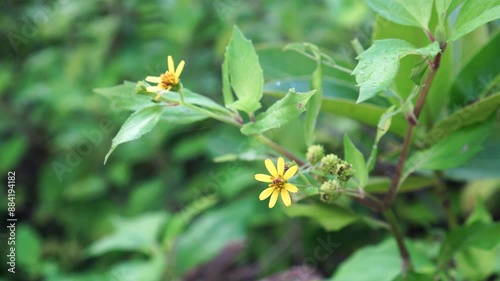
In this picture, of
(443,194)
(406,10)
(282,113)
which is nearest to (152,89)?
(282,113)

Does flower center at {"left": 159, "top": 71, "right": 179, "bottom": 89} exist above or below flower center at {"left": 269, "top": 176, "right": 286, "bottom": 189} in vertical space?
above

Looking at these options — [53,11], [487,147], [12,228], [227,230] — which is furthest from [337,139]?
[53,11]

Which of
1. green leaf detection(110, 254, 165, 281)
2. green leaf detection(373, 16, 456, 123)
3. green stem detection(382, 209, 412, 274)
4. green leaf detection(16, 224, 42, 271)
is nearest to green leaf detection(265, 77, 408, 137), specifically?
green leaf detection(373, 16, 456, 123)

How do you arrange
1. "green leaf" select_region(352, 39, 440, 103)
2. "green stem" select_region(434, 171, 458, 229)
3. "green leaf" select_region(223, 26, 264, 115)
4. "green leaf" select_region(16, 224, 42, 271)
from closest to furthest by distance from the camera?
"green leaf" select_region(352, 39, 440, 103), "green leaf" select_region(223, 26, 264, 115), "green stem" select_region(434, 171, 458, 229), "green leaf" select_region(16, 224, 42, 271)

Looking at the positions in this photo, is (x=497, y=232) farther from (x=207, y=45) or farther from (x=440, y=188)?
(x=207, y=45)

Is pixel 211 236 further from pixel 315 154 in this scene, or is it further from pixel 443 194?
pixel 315 154

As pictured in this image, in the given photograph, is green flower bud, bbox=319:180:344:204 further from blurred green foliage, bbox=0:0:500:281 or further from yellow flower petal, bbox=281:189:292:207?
blurred green foliage, bbox=0:0:500:281
